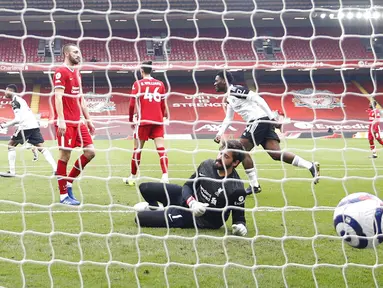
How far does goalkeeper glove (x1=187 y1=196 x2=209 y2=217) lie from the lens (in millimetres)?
4362

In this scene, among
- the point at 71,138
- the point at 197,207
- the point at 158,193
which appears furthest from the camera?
the point at 71,138

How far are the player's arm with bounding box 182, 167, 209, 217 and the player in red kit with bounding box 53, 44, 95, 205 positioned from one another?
4.38 ft

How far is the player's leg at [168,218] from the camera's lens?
472cm

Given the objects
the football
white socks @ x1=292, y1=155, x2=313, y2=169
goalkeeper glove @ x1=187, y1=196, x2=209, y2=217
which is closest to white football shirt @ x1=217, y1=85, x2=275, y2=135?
white socks @ x1=292, y1=155, x2=313, y2=169

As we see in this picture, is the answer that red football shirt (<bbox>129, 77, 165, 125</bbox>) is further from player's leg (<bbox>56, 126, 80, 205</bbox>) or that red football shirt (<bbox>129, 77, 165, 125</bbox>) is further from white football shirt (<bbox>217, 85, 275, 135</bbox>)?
player's leg (<bbox>56, 126, 80, 205</bbox>)

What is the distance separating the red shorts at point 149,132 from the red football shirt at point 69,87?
115 cm

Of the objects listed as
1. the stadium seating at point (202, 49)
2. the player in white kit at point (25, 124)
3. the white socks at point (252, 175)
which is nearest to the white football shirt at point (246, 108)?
the white socks at point (252, 175)

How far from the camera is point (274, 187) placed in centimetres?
761

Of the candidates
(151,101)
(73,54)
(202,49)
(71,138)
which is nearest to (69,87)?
(73,54)

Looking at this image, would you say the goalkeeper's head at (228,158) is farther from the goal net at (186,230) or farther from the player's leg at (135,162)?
the player's leg at (135,162)

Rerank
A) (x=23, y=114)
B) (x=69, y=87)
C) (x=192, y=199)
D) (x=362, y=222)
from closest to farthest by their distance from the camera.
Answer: (x=362, y=222) → (x=192, y=199) → (x=69, y=87) → (x=23, y=114)

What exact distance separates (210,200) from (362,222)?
4.57 ft

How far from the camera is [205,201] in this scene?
4.61 m

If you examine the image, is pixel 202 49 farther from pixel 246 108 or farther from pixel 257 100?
pixel 257 100
